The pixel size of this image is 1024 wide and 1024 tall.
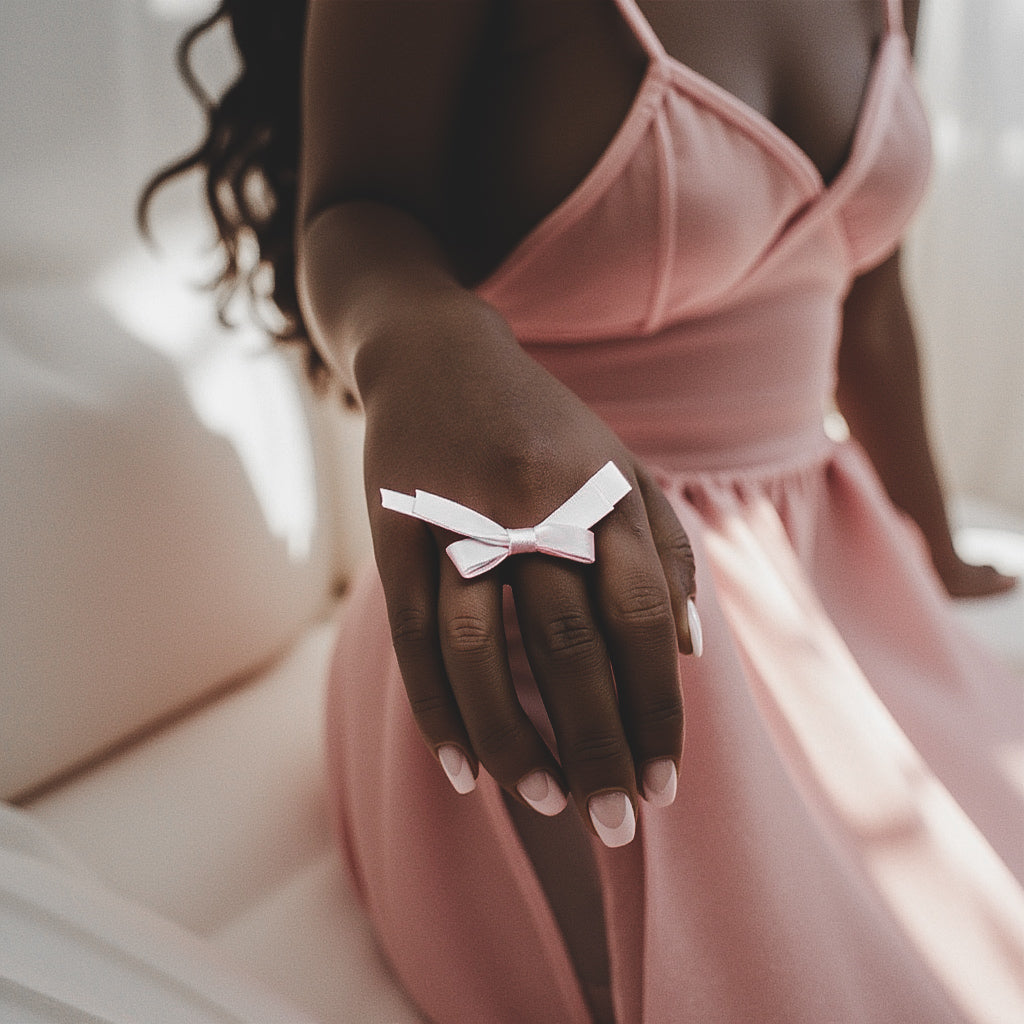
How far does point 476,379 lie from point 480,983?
34 centimetres

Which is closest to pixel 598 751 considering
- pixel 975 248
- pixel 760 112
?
pixel 760 112

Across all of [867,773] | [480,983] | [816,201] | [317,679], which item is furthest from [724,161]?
→ [317,679]

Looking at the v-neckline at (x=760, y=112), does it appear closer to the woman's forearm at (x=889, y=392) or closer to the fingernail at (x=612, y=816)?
the woman's forearm at (x=889, y=392)

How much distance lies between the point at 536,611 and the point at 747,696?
7.7 inches

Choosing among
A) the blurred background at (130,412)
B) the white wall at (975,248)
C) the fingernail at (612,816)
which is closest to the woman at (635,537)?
the fingernail at (612,816)

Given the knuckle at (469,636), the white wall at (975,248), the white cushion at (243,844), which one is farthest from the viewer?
the white wall at (975,248)

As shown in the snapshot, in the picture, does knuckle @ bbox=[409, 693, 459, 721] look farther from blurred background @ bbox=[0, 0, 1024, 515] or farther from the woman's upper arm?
blurred background @ bbox=[0, 0, 1024, 515]

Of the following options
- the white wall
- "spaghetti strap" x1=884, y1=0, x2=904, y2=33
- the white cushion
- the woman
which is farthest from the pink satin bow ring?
the white wall

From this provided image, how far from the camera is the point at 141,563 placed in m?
0.74

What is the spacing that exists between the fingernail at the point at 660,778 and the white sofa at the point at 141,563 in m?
0.32

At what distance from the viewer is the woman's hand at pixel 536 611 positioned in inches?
13.6

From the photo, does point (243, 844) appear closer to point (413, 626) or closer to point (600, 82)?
point (413, 626)

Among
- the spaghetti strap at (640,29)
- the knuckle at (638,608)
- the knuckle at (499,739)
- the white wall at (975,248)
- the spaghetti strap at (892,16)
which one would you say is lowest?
the white wall at (975,248)

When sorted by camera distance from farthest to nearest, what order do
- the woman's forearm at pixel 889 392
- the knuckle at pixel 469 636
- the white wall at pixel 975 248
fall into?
the white wall at pixel 975 248, the woman's forearm at pixel 889 392, the knuckle at pixel 469 636
